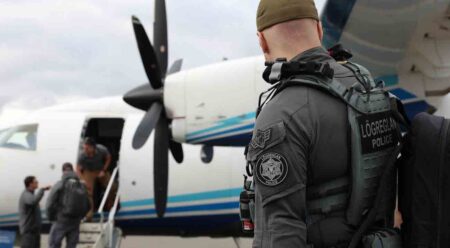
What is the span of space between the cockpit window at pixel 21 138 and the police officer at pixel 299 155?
937 centimetres

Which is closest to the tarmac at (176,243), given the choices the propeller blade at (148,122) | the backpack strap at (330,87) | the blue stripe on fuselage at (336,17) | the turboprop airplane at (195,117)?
the turboprop airplane at (195,117)

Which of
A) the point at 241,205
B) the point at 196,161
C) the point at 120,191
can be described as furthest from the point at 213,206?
the point at 241,205

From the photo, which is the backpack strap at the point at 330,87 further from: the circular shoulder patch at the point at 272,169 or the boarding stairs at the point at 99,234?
the boarding stairs at the point at 99,234

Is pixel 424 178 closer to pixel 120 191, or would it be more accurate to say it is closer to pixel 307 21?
pixel 307 21

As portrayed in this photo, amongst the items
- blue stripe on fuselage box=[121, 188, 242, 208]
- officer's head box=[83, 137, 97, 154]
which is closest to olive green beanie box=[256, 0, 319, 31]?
blue stripe on fuselage box=[121, 188, 242, 208]

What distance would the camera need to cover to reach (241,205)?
1.86 meters

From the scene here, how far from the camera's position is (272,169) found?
1.50 m

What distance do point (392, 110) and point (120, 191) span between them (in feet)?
28.3

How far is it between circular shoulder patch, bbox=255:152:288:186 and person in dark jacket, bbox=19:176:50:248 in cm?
813

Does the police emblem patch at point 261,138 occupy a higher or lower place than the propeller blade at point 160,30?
lower

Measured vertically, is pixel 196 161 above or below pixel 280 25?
below

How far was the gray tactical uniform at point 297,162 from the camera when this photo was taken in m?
1.47

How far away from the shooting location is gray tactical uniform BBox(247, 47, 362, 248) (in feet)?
4.83

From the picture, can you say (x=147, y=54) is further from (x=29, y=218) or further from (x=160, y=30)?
(x=29, y=218)
